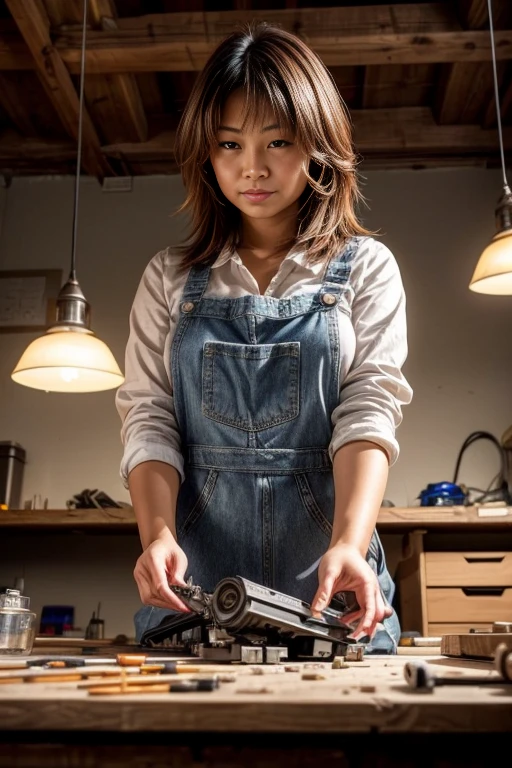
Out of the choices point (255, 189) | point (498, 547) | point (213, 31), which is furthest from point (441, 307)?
point (255, 189)

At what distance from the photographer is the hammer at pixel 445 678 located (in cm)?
60

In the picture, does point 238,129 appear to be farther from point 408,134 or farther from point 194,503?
point 408,134

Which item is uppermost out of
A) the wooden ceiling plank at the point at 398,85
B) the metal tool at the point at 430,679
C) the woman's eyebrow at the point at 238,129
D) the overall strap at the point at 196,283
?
the wooden ceiling plank at the point at 398,85

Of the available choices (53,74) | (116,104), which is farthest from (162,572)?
(116,104)

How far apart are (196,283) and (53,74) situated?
281 centimetres

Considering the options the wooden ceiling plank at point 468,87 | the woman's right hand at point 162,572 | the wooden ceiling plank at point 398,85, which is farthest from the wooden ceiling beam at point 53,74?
the woman's right hand at point 162,572

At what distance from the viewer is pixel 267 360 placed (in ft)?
4.43

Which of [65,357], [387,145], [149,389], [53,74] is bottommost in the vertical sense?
[149,389]

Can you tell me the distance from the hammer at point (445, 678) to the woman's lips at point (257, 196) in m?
0.89

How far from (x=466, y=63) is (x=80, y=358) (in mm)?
2472

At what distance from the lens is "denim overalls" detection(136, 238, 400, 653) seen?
1279 mm

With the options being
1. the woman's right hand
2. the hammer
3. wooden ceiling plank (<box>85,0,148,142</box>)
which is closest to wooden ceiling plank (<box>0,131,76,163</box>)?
wooden ceiling plank (<box>85,0,148,142</box>)

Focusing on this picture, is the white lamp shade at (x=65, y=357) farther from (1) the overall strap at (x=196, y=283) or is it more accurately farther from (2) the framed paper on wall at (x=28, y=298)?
(2) the framed paper on wall at (x=28, y=298)

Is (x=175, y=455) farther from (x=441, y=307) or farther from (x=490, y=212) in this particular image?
(x=490, y=212)
